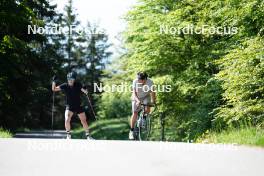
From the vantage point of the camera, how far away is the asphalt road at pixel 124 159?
25.3ft

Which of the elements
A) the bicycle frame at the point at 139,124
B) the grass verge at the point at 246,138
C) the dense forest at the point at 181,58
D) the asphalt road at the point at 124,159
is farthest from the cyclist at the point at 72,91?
the dense forest at the point at 181,58

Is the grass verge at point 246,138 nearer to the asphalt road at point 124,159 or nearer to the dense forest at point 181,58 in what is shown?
the asphalt road at point 124,159

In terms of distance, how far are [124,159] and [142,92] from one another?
5272mm

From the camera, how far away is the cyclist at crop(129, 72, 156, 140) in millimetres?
13772

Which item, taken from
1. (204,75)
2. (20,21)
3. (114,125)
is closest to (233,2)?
(204,75)

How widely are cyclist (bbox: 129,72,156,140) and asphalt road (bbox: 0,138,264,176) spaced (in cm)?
261

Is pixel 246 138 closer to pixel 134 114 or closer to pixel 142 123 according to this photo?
pixel 142 123

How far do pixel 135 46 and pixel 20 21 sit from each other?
198 inches

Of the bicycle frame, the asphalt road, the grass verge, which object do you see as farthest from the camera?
the bicycle frame

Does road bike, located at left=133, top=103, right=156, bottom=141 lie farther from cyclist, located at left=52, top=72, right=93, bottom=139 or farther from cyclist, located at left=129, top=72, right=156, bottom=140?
cyclist, located at left=52, top=72, right=93, bottom=139

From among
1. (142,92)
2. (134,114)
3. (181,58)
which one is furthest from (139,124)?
(181,58)

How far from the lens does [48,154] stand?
9516mm

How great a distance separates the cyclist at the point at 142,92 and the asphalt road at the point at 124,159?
261 cm

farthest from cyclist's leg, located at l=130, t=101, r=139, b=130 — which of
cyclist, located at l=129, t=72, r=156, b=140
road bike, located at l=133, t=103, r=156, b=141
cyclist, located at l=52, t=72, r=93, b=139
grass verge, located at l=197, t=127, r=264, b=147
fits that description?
grass verge, located at l=197, t=127, r=264, b=147
